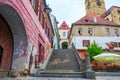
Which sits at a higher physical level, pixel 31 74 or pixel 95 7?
pixel 95 7

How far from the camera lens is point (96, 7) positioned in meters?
51.2

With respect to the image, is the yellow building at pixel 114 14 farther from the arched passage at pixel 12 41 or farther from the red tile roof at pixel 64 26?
the arched passage at pixel 12 41

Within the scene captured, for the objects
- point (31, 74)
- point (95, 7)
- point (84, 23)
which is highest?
point (95, 7)

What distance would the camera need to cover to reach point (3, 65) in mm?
8727

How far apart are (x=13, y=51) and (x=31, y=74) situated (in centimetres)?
180

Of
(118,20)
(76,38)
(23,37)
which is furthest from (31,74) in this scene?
(118,20)

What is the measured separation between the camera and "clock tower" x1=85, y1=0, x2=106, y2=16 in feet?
165

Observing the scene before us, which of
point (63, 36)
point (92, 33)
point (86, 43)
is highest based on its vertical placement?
point (63, 36)

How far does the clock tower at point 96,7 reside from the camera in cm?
5027

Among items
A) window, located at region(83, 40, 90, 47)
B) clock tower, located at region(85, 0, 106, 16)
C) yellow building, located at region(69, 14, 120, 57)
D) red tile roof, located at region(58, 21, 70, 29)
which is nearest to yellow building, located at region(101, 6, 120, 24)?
yellow building, located at region(69, 14, 120, 57)

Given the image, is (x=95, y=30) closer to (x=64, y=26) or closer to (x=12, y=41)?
(x=12, y=41)

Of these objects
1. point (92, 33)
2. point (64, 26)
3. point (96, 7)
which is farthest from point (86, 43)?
Answer: point (96, 7)

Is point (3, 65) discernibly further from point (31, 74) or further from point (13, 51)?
point (31, 74)

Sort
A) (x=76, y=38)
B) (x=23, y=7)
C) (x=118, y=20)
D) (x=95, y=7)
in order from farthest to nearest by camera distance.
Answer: (x=95, y=7), (x=118, y=20), (x=76, y=38), (x=23, y=7)
